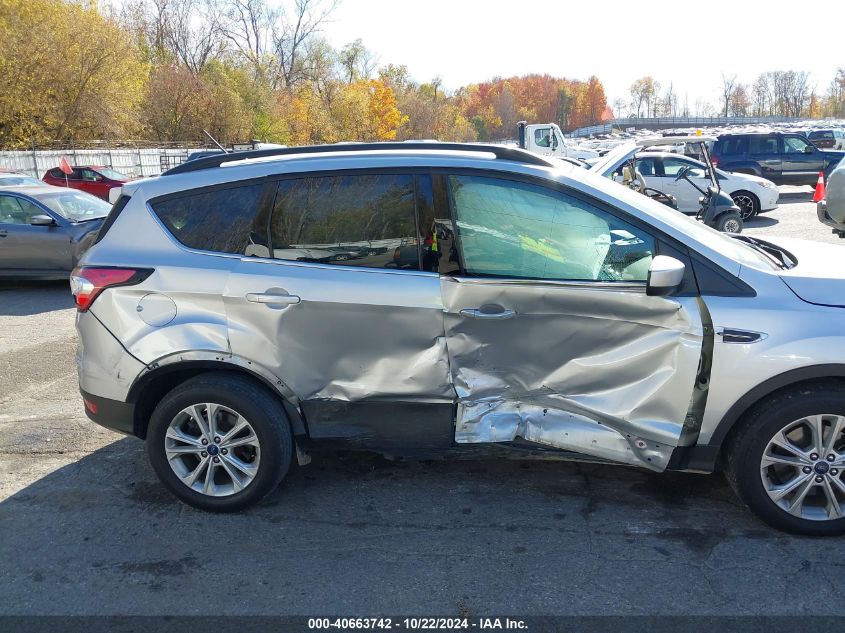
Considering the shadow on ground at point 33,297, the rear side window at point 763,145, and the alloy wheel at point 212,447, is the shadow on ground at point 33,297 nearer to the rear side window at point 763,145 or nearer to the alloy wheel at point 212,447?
the alloy wheel at point 212,447

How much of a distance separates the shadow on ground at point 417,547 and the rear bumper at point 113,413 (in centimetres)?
45

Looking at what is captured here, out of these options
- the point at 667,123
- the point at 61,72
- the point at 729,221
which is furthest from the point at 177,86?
the point at 667,123

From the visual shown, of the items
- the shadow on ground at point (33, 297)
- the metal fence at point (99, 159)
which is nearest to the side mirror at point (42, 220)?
the shadow on ground at point (33, 297)

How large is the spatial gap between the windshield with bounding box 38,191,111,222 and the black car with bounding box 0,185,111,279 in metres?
0.02

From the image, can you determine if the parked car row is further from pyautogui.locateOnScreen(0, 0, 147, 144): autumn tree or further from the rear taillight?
pyautogui.locateOnScreen(0, 0, 147, 144): autumn tree

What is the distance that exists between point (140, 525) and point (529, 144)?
77.2ft

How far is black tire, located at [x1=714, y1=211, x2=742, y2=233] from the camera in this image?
12.8 metres

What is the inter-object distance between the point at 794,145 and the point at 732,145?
195 centimetres

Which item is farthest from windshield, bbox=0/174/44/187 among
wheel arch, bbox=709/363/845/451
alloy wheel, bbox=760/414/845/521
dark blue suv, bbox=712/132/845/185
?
dark blue suv, bbox=712/132/845/185

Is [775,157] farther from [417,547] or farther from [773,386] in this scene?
[417,547]

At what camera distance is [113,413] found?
3.96 meters

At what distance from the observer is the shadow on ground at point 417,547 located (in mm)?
3111

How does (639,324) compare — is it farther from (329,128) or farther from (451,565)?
(329,128)

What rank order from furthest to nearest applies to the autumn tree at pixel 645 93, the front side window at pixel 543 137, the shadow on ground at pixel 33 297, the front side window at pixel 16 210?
the autumn tree at pixel 645 93 < the front side window at pixel 543 137 < the front side window at pixel 16 210 < the shadow on ground at pixel 33 297
